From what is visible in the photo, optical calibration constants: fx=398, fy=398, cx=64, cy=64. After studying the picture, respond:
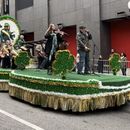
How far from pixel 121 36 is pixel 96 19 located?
2110mm

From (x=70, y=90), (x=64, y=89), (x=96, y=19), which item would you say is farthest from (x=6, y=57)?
(x=96, y=19)

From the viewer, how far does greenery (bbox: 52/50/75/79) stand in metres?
9.09

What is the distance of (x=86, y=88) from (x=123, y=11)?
1747cm

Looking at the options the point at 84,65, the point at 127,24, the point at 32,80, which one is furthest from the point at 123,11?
the point at 32,80

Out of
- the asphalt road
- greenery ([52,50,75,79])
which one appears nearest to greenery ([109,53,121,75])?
the asphalt road

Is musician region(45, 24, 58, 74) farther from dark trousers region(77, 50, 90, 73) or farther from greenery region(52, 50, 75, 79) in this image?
greenery region(52, 50, 75, 79)

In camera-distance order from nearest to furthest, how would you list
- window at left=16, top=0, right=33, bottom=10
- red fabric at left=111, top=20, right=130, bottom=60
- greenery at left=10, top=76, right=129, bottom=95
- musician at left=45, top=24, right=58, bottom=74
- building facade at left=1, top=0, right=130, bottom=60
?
greenery at left=10, top=76, right=129, bottom=95 < musician at left=45, top=24, right=58, bottom=74 < building facade at left=1, top=0, right=130, bottom=60 < red fabric at left=111, top=20, right=130, bottom=60 < window at left=16, top=0, right=33, bottom=10

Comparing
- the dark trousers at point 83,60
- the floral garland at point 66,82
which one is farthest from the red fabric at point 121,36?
the floral garland at point 66,82

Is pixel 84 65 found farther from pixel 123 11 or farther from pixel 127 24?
pixel 127 24

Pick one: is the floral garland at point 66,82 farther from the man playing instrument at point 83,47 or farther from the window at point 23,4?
the window at point 23,4

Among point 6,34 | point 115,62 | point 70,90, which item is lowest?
point 70,90

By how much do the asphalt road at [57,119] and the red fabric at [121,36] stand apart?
699 inches

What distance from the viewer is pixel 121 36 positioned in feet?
91.1

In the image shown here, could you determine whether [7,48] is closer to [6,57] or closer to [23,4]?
[6,57]
